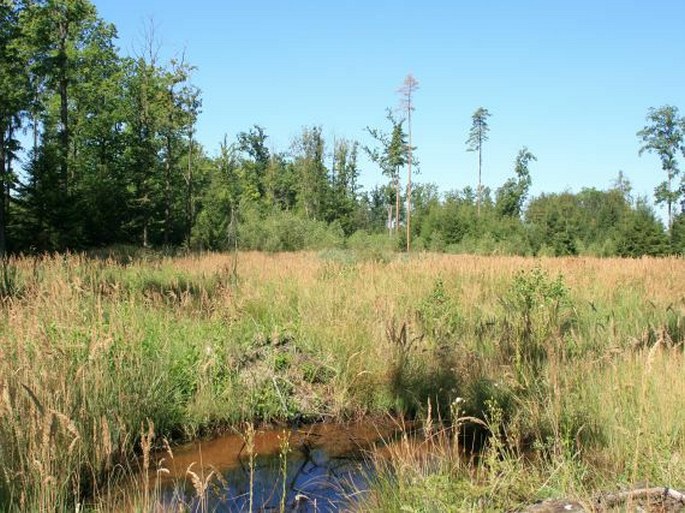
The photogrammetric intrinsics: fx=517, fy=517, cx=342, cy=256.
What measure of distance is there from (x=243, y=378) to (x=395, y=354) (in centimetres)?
151

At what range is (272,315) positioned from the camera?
6559mm

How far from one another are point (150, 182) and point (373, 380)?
73.1 feet

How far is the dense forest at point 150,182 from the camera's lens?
21.2 m

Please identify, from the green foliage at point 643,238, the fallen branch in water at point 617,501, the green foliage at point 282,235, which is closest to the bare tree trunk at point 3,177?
the green foliage at point 282,235

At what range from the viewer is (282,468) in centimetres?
366

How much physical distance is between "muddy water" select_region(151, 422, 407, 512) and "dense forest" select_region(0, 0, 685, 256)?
39.3 feet

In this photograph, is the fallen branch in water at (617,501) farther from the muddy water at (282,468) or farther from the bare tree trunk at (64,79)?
the bare tree trunk at (64,79)

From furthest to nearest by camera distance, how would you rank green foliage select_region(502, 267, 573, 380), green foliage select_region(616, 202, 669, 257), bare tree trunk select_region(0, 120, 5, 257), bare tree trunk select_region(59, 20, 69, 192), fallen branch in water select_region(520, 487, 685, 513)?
green foliage select_region(616, 202, 669, 257) < bare tree trunk select_region(59, 20, 69, 192) < bare tree trunk select_region(0, 120, 5, 257) < green foliage select_region(502, 267, 573, 380) < fallen branch in water select_region(520, 487, 685, 513)

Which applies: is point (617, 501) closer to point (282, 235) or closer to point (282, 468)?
point (282, 468)

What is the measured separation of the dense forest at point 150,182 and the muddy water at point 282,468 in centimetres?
1199

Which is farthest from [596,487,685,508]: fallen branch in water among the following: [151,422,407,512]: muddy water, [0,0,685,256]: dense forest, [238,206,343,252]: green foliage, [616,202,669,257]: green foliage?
[616,202,669,257]: green foliage

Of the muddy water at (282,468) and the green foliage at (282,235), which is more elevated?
the green foliage at (282,235)

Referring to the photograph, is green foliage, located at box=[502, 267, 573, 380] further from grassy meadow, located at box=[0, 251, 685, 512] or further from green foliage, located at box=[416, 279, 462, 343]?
green foliage, located at box=[416, 279, 462, 343]

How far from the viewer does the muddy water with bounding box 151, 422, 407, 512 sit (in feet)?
10.7
